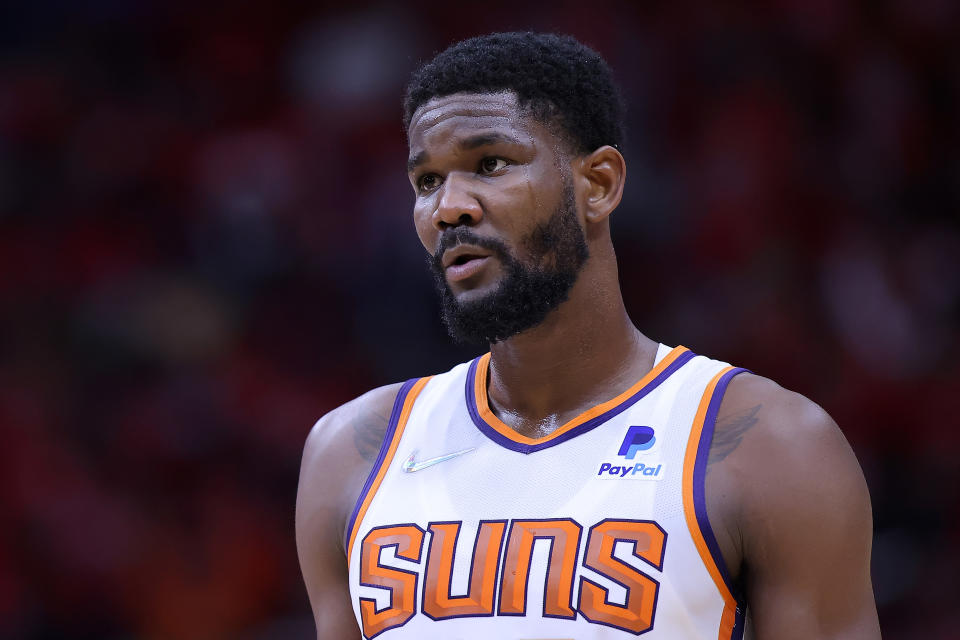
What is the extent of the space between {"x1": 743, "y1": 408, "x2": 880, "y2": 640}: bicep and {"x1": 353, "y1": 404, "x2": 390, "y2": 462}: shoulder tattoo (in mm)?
893

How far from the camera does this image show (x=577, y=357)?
98.3 inches

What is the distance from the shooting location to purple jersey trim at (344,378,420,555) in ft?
8.17

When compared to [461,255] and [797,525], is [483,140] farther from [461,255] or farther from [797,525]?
[797,525]

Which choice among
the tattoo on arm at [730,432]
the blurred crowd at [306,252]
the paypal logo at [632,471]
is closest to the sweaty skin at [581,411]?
the tattoo on arm at [730,432]

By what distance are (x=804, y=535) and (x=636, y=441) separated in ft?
1.27

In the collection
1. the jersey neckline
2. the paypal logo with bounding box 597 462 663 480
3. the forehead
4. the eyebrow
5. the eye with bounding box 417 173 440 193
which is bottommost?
the paypal logo with bounding box 597 462 663 480

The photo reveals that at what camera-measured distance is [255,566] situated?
5547 millimetres

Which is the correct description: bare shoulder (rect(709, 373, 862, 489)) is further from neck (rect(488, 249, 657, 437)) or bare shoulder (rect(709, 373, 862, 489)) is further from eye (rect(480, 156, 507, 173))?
eye (rect(480, 156, 507, 173))

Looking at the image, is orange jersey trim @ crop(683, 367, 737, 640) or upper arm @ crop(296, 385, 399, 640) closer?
orange jersey trim @ crop(683, 367, 737, 640)

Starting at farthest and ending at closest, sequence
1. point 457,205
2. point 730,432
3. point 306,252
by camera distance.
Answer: point 306,252 < point 457,205 < point 730,432

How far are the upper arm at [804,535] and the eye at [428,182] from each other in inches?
34.0

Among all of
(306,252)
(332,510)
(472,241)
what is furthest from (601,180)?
(306,252)

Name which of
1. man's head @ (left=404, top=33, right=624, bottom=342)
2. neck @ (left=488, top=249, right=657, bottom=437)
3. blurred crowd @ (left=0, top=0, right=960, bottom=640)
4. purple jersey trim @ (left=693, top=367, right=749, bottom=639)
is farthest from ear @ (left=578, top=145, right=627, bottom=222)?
blurred crowd @ (left=0, top=0, right=960, bottom=640)

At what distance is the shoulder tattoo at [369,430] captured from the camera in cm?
261
